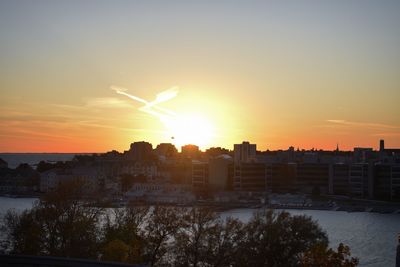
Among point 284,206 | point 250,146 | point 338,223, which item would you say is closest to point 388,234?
point 338,223

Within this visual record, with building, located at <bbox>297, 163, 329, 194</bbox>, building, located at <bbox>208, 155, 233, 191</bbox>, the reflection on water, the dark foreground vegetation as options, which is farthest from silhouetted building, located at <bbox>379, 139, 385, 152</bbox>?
the dark foreground vegetation

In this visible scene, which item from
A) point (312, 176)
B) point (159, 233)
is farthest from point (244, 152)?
point (159, 233)

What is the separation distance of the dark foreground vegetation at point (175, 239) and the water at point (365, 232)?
4890mm

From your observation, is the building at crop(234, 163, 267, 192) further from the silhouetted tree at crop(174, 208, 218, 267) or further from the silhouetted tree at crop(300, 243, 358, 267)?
the silhouetted tree at crop(300, 243, 358, 267)

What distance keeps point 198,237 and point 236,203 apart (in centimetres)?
2173

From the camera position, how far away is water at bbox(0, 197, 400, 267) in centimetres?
1425

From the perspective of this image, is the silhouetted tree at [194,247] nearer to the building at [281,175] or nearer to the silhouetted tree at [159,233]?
the silhouetted tree at [159,233]

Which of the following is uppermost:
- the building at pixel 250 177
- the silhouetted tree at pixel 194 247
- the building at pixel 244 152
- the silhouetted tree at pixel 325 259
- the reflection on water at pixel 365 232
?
the building at pixel 244 152

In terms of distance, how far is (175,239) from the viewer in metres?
9.05

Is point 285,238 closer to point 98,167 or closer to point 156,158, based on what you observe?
point 98,167

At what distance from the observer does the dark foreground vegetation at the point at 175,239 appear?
27.6 ft

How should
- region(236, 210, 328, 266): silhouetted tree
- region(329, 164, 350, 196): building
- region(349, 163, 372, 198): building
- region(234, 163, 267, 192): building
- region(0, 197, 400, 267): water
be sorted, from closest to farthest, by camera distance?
region(236, 210, 328, 266): silhouetted tree
region(0, 197, 400, 267): water
region(349, 163, 372, 198): building
region(329, 164, 350, 196): building
region(234, 163, 267, 192): building

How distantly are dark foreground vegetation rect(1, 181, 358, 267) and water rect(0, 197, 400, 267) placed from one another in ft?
16.0

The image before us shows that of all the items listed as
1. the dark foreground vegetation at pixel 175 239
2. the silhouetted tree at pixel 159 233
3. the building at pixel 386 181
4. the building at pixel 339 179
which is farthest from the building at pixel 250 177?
the silhouetted tree at pixel 159 233
